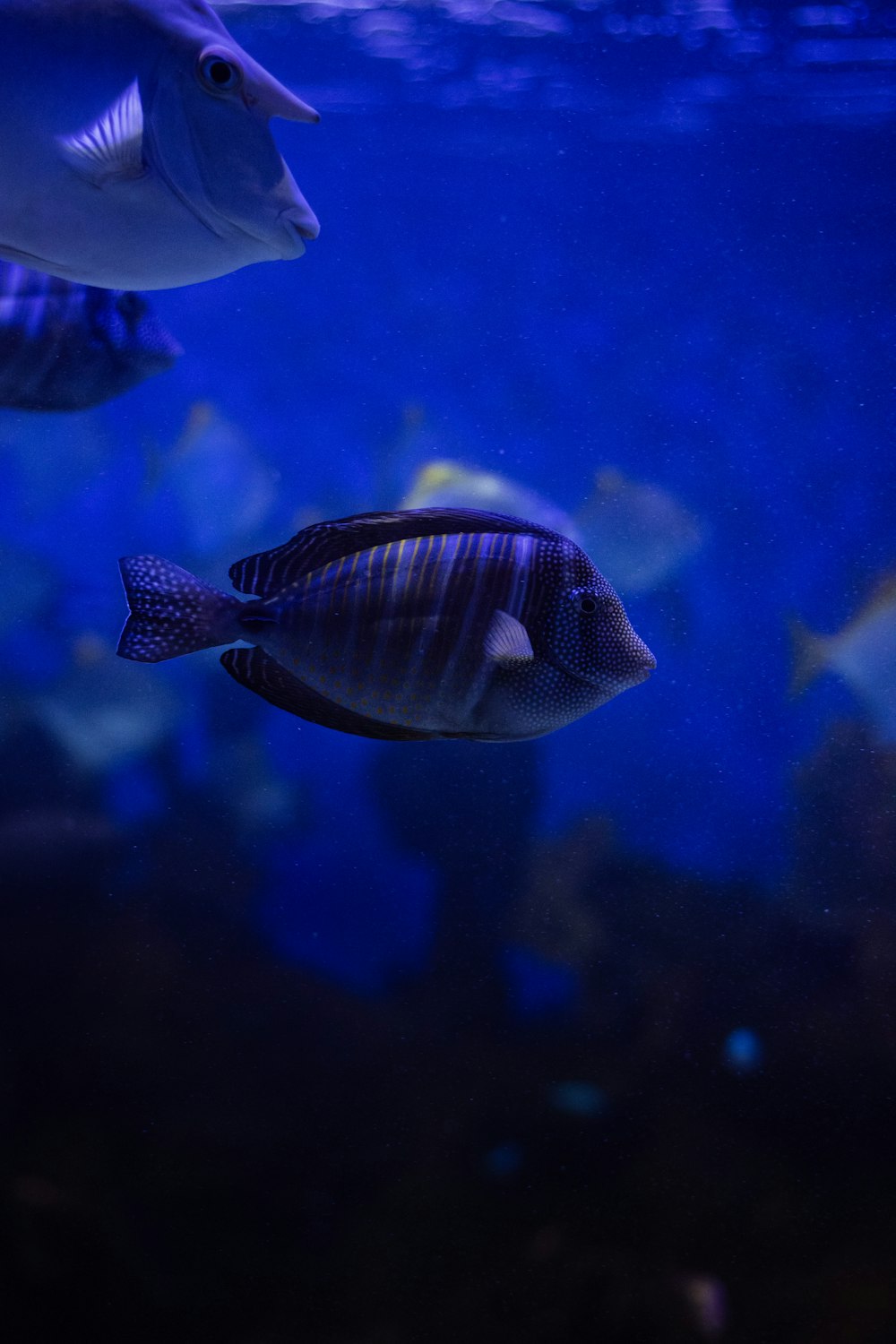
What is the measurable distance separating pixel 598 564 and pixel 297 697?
981mm

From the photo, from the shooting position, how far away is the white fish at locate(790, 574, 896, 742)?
5.85 feet

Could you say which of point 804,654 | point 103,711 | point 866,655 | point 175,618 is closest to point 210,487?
point 103,711

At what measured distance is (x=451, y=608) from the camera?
3.17ft

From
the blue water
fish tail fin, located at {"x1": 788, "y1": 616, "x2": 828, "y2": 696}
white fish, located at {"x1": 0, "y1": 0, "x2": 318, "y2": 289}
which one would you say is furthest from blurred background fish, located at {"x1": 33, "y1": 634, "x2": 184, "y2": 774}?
fish tail fin, located at {"x1": 788, "y1": 616, "x2": 828, "y2": 696}

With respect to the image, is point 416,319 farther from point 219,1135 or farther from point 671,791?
point 219,1135

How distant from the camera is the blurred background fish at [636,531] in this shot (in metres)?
1.82

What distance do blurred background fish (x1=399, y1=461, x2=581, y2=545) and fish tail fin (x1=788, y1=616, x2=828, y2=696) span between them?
1.77ft

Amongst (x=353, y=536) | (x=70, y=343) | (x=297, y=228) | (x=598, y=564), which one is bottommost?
(x=598, y=564)

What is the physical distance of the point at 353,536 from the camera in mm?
1035

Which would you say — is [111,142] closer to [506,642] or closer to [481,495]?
[506,642]

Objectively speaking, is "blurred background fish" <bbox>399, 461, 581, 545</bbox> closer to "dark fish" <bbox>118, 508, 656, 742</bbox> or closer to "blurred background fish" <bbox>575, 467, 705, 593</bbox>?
"blurred background fish" <bbox>575, 467, 705, 593</bbox>

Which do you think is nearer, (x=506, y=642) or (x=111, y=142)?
(x=111, y=142)

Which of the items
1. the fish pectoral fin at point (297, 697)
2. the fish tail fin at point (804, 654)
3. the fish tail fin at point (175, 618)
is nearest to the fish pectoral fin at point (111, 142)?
the fish tail fin at point (175, 618)

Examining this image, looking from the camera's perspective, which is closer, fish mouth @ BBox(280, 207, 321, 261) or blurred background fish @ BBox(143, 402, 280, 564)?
fish mouth @ BBox(280, 207, 321, 261)
